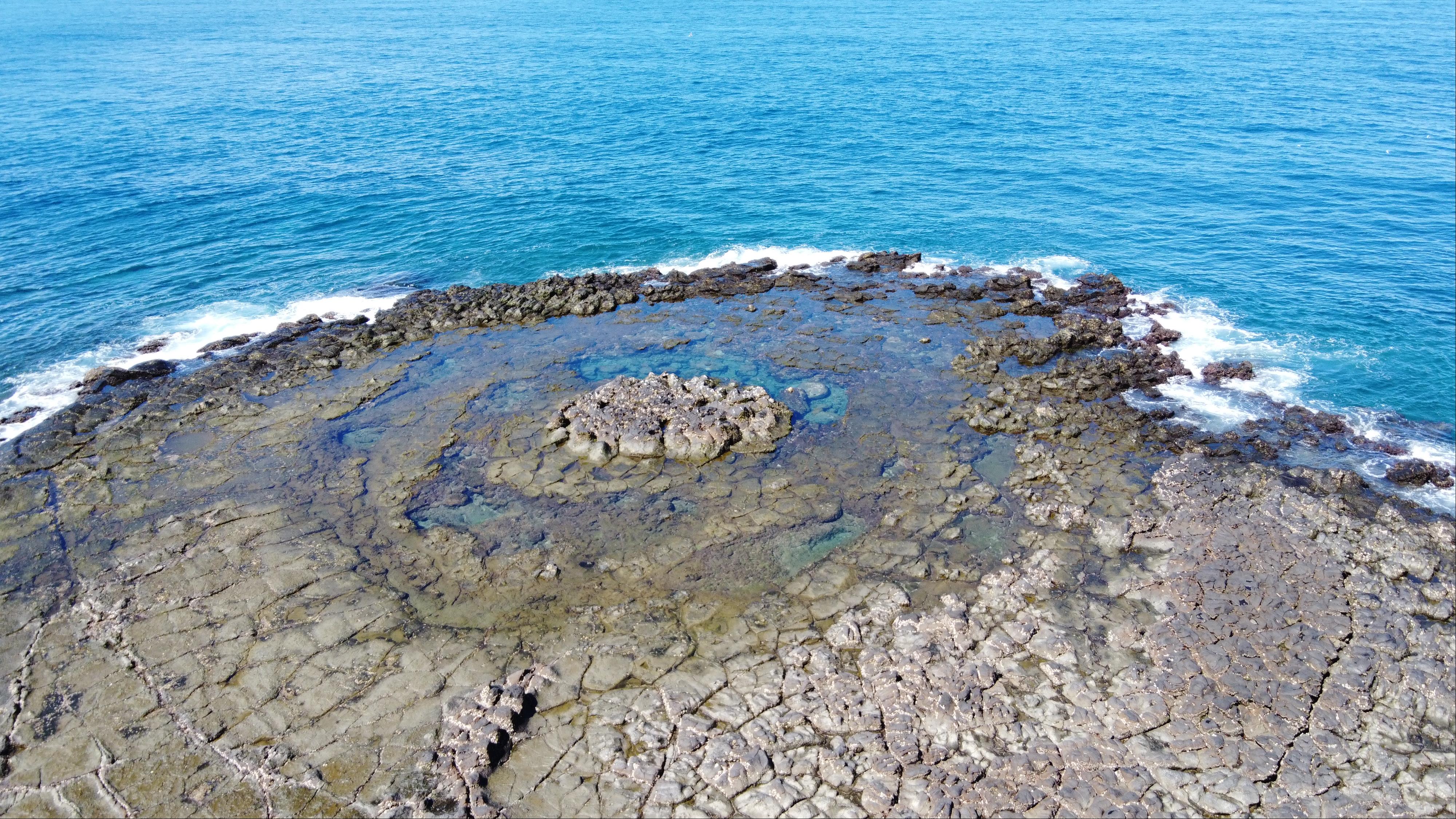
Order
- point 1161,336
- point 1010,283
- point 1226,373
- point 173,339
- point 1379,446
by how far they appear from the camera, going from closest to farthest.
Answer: point 1379,446, point 1226,373, point 1161,336, point 173,339, point 1010,283

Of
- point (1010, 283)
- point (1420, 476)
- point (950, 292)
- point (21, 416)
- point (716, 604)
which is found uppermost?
point (1010, 283)

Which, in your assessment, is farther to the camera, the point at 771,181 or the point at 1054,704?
the point at 771,181

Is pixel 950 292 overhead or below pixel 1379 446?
overhead

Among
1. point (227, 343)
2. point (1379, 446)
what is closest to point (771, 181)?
point (227, 343)

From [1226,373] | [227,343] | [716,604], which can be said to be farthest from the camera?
[227,343]

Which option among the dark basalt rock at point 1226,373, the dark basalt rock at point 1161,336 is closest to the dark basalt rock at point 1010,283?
the dark basalt rock at point 1161,336

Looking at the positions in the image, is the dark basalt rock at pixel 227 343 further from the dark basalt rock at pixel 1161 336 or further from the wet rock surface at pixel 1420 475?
the wet rock surface at pixel 1420 475

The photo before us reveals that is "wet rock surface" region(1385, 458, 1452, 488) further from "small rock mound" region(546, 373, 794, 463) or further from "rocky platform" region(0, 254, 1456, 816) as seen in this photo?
"small rock mound" region(546, 373, 794, 463)

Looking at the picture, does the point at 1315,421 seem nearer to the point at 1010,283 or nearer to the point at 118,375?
the point at 1010,283
